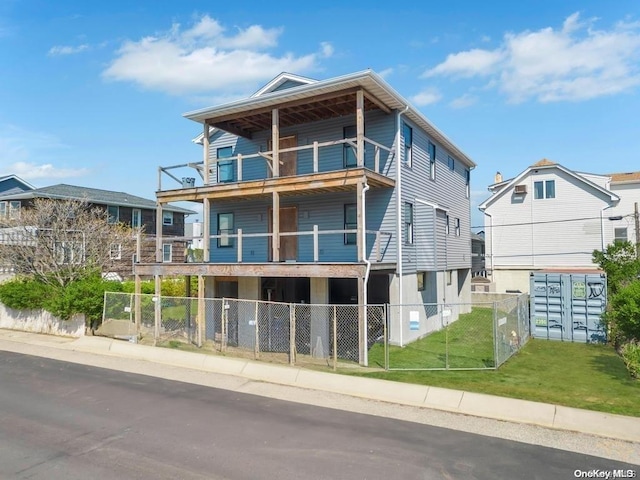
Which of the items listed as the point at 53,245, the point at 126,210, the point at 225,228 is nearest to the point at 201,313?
the point at 225,228

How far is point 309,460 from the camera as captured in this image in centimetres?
687

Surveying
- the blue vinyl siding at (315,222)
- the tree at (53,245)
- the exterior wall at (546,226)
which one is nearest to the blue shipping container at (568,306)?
the blue vinyl siding at (315,222)

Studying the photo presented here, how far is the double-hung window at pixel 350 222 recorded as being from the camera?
659 inches

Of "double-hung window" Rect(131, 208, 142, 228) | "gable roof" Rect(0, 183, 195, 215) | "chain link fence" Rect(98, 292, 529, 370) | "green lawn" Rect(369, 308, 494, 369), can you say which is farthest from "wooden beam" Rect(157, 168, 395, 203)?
"double-hung window" Rect(131, 208, 142, 228)

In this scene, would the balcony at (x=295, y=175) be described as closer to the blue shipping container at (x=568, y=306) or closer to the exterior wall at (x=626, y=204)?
the blue shipping container at (x=568, y=306)

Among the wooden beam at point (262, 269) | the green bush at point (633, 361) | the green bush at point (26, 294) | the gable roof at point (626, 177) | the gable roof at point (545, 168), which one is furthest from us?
the gable roof at point (626, 177)

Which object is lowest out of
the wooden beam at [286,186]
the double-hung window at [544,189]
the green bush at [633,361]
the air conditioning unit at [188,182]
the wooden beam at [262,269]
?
the green bush at [633,361]

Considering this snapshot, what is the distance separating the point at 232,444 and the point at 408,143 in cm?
1309

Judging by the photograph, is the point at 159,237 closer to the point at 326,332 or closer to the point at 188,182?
the point at 188,182

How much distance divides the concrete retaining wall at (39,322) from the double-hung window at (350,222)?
426 inches

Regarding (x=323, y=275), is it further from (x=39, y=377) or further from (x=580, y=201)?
(x=580, y=201)

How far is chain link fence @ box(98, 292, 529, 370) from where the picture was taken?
508 inches

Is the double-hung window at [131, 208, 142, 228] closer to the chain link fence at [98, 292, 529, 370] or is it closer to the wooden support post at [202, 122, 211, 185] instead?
the chain link fence at [98, 292, 529, 370]

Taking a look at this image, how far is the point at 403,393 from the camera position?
10.2 meters
